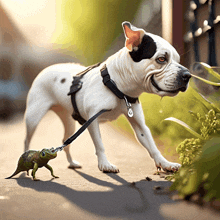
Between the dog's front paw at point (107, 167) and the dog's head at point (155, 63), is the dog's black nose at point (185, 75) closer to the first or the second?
the dog's head at point (155, 63)

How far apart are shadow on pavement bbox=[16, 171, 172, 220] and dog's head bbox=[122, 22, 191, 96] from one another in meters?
Result: 0.61

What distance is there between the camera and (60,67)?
234 centimetres

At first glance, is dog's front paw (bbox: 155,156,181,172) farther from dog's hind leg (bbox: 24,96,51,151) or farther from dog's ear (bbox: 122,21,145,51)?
dog's hind leg (bbox: 24,96,51,151)

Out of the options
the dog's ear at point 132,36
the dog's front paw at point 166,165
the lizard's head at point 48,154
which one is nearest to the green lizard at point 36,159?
the lizard's head at point 48,154

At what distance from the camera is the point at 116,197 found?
142 centimetres

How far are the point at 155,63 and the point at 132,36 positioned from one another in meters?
0.22

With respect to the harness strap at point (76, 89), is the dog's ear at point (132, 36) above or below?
above

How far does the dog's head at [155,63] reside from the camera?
1.60 metres

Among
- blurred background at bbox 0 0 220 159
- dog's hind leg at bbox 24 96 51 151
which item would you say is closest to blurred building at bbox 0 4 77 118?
blurred background at bbox 0 0 220 159

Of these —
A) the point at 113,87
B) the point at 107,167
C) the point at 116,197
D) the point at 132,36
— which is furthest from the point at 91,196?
the point at 132,36

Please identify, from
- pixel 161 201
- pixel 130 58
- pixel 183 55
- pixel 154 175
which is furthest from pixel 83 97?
pixel 183 55

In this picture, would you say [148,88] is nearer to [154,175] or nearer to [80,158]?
[154,175]

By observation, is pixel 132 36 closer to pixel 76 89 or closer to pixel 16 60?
pixel 76 89

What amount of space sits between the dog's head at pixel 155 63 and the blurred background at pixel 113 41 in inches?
23.0
